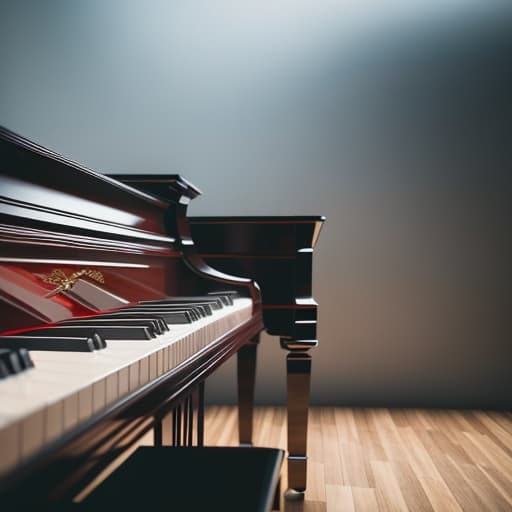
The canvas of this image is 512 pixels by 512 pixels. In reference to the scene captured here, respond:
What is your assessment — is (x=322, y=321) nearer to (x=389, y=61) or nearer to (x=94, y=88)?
(x=389, y=61)

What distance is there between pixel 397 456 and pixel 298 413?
762mm

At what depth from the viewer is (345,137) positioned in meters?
3.66

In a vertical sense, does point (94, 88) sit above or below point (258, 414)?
above

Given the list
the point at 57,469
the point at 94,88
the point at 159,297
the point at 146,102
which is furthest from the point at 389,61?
the point at 57,469

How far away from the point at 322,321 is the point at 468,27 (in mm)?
2061

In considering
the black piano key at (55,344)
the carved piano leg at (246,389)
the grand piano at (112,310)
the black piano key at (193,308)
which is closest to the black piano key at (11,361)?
the grand piano at (112,310)

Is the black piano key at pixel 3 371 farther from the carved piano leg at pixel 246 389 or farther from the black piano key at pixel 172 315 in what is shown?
the carved piano leg at pixel 246 389

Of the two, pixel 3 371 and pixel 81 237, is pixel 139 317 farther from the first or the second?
pixel 3 371

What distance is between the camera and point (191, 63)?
372 cm

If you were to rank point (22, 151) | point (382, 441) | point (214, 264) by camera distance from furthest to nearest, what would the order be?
point (382, 441)
point (214, 264)
point (22, 151)

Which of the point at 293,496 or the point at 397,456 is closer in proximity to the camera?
the point at 293,496

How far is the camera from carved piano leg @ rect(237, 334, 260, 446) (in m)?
2.72

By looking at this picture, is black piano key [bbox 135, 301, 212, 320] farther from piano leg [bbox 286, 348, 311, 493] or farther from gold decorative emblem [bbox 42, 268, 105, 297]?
piano leg [bbox 286, 348, 311, 493]

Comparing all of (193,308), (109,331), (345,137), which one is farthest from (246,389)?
(109,331)
